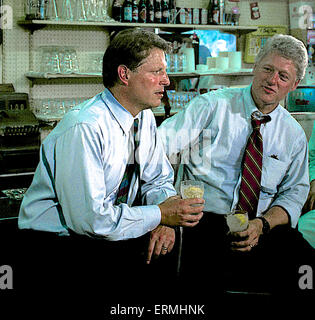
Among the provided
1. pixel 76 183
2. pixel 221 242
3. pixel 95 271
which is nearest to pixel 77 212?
pixel 76 183

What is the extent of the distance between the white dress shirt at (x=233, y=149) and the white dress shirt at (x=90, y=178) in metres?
0.49

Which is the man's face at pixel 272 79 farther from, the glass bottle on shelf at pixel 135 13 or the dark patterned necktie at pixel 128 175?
the glass bottle on shelf at pixel 135 13

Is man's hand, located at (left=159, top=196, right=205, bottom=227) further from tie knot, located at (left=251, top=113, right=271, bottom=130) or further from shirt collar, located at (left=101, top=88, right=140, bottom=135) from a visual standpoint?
tie knot, located at (left=251, top=113, right=271, bottom=130)

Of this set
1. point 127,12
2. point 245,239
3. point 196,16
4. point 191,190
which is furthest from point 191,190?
point 196,16

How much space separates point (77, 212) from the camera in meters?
1.76

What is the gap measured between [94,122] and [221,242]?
871 millimetres

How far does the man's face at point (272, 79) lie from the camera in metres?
2.46

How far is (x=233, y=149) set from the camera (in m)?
2.52

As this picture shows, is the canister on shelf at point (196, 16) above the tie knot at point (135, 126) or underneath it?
above

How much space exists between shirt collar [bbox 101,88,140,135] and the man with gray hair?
22.9 inches

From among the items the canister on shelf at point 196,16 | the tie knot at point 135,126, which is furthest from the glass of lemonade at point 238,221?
the canister on shelf at point 196,16

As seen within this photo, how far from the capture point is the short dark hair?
6.52 feet

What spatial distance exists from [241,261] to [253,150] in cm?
64

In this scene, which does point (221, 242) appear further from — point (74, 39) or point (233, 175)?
point (74, 39)
